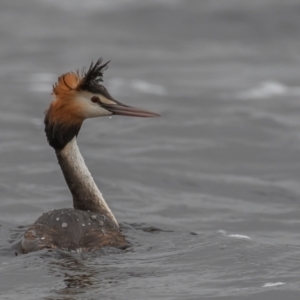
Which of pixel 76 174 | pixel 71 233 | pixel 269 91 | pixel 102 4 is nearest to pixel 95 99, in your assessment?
pixel 76 174

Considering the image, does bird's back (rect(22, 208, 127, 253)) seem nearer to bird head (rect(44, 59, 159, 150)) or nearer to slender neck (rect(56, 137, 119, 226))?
slender neck (rect(56, 137, 119, 226))

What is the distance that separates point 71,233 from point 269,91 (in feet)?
26.3

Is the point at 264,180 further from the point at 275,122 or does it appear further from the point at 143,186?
the point at 275,122

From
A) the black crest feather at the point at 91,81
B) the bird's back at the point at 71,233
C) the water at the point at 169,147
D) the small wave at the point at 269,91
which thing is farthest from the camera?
the small wave at the point at 269,91

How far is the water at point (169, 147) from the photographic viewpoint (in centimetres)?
726

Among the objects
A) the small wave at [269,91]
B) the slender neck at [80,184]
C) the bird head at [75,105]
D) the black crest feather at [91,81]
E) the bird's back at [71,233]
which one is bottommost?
the bird's back at [71,233]

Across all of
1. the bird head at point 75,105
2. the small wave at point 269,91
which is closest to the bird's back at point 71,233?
the bird head at point 75,105

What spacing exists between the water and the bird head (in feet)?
3.64

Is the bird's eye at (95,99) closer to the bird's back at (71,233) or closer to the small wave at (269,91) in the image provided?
the bird's back at (71,233)

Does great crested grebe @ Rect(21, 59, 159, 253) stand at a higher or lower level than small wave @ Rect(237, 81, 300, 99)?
lower

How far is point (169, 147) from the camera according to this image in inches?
501

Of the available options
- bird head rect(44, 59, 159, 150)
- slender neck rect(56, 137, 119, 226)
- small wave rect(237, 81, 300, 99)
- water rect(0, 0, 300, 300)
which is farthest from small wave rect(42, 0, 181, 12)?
bird head rect(44, 59, 159, 150)

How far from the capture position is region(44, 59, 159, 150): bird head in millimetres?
8484

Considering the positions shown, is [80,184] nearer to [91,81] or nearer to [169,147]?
[91,81]
